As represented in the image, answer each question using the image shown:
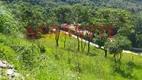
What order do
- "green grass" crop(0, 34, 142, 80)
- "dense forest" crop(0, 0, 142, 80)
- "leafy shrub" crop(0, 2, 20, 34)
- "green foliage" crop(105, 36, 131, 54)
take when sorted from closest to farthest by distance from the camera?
"green grass" crop(0, 34, 142, 80) < "dense forest" crop(0, 0, 142, 80) < "leafy shrub" crop(0, 2, 20, 34) < "green foliage" crop(105, 36, 131, 54)

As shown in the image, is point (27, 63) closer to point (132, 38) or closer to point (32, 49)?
point (32, 49)

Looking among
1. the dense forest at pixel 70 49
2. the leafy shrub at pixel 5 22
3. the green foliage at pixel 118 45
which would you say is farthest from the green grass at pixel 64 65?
the green foliage at pixel 118 45

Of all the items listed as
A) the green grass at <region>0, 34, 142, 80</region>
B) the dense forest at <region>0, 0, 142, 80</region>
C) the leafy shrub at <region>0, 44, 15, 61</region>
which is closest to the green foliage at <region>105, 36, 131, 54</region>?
the dense forest at <region>0, 0, 142, 80</region>

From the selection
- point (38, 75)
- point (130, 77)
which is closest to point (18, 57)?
point (38, 75)

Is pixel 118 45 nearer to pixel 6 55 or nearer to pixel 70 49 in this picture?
pixel 70 49

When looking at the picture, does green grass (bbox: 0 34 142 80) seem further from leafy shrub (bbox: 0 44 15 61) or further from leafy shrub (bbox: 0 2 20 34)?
leafy shrub (bbox: 0 2 20 34)

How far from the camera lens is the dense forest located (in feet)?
28.0

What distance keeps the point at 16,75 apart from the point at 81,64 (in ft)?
79.0

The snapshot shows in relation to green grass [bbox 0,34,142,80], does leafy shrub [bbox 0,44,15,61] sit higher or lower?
higher

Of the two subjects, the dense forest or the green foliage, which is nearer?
the dense forest

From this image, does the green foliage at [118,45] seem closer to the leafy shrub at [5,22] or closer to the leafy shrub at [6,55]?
the leafy shrub at [5,22]

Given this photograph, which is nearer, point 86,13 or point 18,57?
point 18,57

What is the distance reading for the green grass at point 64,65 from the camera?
7812 millimetres

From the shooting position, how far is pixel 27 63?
8.71m
